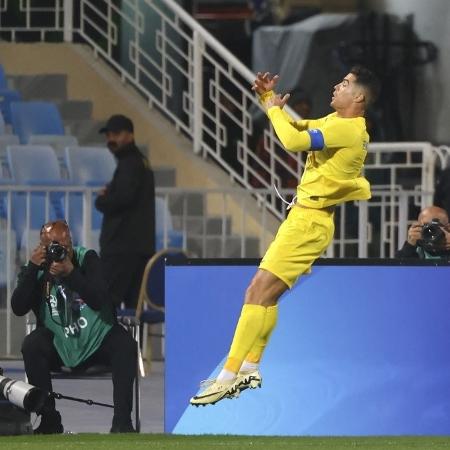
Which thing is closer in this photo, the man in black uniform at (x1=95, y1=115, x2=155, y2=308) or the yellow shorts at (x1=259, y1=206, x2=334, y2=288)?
Result: the yellow shorts at (x1=259, y1=206, x2=334, y2=288)

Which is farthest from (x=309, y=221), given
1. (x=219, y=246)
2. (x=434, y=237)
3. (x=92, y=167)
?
(x=92, y=167)

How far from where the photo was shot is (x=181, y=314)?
A: 1261 cm

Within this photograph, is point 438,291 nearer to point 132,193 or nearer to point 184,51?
point 132,193

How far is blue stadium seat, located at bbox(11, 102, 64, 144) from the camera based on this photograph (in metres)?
19.7

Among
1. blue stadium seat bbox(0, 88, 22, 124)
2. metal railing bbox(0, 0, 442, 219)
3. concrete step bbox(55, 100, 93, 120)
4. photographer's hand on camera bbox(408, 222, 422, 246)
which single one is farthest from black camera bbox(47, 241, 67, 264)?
concrete step bbox(55, 100, 93, 120)


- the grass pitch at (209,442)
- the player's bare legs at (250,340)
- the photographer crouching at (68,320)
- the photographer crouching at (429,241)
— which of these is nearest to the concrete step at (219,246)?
the photographer crouching at (429,241)

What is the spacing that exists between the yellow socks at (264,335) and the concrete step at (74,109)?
894 cm

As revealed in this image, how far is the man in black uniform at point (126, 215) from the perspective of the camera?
16.8 meters

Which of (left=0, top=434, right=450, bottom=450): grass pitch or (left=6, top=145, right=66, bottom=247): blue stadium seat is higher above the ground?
(left=6, top=145, right=66, bottom=247): blue stadium seat

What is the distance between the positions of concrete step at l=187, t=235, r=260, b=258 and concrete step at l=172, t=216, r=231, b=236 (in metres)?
0.09

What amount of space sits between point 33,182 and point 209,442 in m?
6.54

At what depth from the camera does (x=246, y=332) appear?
11.8 meters

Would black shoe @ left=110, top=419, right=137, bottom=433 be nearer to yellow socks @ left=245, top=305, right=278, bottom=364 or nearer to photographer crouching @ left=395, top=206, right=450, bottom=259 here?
yellow socks @ left=245, top=305, right=278, bottom=364

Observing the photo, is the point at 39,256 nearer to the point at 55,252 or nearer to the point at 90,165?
the point at 55,252
